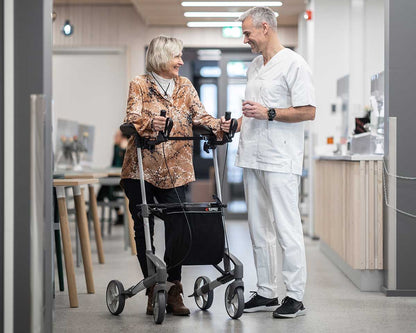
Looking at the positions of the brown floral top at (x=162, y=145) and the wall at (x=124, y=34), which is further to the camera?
the wall at (x=124, y=34)

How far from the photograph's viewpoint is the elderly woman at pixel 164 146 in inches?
153

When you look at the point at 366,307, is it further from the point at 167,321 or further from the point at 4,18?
the point at 4,18

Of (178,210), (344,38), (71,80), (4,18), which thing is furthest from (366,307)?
(71,80)

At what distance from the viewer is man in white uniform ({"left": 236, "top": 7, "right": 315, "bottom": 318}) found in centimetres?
391

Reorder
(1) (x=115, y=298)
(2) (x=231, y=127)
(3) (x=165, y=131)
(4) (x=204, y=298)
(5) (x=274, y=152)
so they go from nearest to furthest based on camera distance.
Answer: (3) (x=165, y=131) → (2) (x=231, y=127) → (5) (x=274, y=152) → (1) (x=115, y=298) → (4) (x=204, y=298)

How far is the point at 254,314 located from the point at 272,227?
19.2 inches

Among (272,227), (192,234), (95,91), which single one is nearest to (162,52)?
(192,234)

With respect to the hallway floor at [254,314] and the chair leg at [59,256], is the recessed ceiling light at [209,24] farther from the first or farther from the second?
the chair leg at [59,256]

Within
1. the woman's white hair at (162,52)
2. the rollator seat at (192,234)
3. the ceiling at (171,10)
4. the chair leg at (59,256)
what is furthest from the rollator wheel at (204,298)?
the ceiling at (171,10)

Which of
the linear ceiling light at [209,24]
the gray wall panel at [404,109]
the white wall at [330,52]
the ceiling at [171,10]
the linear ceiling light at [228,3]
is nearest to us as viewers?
the gray wall panel at [404,109]

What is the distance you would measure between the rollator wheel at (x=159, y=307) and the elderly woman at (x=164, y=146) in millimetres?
215

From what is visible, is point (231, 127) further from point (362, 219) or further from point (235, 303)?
point (362, 219)

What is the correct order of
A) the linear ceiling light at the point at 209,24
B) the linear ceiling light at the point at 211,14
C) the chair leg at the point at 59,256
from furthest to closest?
1. the linear ceiling light at the point at 209,24
2. the linear ceiling light at the point at 211,14
3. the chair leg at the point at 59,256

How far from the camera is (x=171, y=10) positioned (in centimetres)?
949
